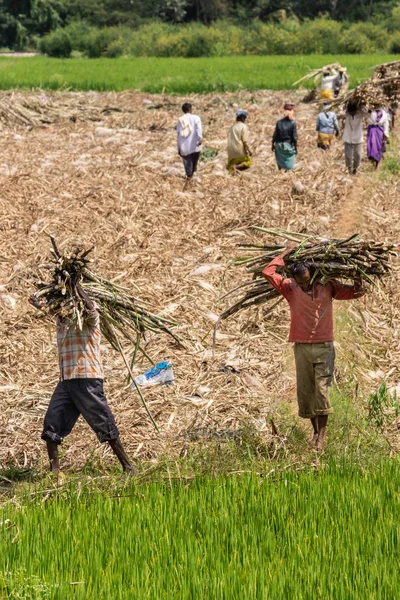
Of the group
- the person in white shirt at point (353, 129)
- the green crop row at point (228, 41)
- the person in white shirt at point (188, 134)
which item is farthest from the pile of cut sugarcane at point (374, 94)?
the green crop row at point (228, 41)

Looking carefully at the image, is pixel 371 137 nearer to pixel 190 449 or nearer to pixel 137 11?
pixel 190 449

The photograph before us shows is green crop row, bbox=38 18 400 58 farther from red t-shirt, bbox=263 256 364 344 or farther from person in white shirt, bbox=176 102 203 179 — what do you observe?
red t-shirt, bbox=263 256 364 344

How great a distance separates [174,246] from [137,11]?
4930 centimetres

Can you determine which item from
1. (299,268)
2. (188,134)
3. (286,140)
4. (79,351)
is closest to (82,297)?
(79,351)

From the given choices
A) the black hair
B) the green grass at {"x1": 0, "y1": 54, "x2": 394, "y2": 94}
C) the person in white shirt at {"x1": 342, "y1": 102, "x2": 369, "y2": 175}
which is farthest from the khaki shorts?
the green grass at {"x1": 0, "y1": 54, "x2": 394, "y2": 94}

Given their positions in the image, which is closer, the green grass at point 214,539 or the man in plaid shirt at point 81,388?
the green grass at point 214,539

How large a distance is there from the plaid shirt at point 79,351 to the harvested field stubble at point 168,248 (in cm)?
75

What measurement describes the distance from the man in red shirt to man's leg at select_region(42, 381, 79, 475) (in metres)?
1.60

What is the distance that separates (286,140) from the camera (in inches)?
584

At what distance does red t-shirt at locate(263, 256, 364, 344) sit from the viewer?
289 inches

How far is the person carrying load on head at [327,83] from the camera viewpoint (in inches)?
741

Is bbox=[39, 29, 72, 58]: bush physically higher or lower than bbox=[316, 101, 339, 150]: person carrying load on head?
higher

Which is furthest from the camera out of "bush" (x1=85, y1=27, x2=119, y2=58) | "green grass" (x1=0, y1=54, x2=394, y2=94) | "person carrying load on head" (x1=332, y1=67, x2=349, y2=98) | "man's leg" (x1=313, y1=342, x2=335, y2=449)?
"bush" (x1=85, y1=27, x2=119, y2=58)

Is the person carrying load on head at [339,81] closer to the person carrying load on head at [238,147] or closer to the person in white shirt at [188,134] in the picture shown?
the person carrying load on head at [238,147]
